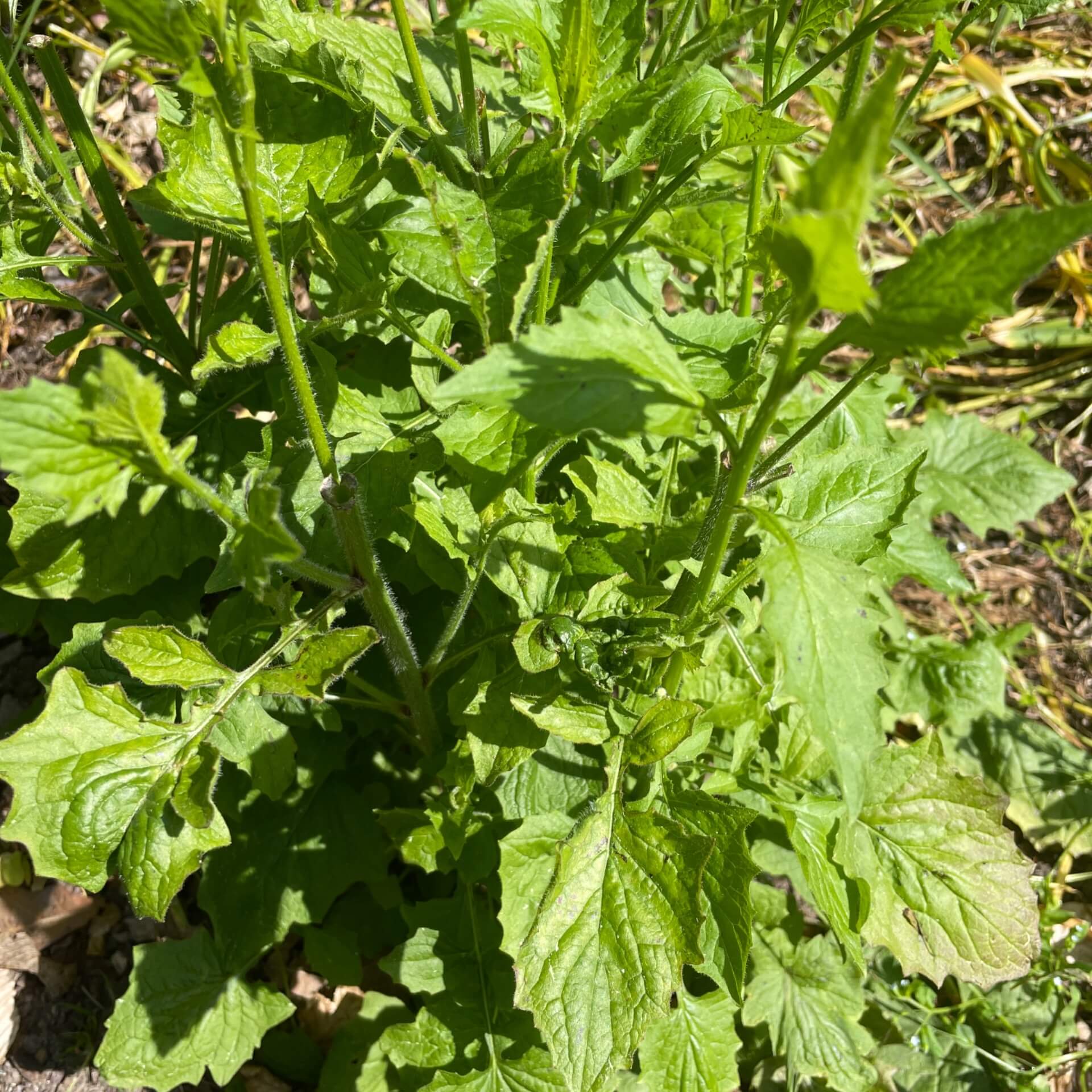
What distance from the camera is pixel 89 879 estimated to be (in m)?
1.60

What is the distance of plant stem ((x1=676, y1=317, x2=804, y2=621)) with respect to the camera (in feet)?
3.59

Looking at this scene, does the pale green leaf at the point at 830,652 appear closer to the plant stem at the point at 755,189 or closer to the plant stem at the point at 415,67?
the plant stem at the point at 755,189

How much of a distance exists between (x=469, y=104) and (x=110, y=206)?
820 millimetres

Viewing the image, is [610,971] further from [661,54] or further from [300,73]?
[661,54]

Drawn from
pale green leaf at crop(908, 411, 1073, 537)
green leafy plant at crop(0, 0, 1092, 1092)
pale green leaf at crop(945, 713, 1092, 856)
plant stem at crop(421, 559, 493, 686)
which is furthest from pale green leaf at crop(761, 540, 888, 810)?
pale green leaf at crop(945, 713, 1092, 856)

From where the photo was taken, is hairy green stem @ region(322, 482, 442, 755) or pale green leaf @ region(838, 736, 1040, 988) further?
pale green leaf @ region(838, 736, 1040, 988)

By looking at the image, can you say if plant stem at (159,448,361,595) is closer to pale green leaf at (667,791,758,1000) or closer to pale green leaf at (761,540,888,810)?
pale green leaf at (761,540,888,810)

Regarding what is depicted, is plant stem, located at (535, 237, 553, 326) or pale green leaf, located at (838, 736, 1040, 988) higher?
plant stem, located at (535, 237, 553, 326)

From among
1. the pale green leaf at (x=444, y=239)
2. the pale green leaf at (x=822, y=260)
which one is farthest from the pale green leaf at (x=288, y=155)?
the pale green leaf at (x=822, y=260)

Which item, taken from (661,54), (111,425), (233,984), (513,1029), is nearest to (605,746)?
(513,1029)

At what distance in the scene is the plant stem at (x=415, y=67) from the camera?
1.61 metres

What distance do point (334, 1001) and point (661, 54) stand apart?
2.68m

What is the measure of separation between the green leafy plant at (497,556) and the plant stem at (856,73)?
1 cm

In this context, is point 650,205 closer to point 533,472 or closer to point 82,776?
point 533,472
